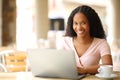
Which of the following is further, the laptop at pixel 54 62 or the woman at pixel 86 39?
the woman at pixel 86 39

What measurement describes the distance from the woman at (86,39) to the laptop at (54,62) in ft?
0.88

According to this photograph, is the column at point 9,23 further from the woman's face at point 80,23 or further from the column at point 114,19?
the column at point 114,19

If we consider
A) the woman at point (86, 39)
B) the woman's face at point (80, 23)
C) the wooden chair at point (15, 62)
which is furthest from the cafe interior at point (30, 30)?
the woman's face at point (80, 23)

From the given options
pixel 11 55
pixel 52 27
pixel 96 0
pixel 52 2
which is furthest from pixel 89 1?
pixel 11 55

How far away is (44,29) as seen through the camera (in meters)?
10.1

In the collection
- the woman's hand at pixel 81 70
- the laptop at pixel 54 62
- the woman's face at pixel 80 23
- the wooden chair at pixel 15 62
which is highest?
the woman's face at pixel 80 23

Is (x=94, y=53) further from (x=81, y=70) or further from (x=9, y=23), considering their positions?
(x=9, y=23)

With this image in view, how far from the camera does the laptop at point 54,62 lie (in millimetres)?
2332

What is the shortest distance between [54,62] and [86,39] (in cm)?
60

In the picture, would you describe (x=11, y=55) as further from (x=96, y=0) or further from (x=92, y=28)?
(x=96, y=0)

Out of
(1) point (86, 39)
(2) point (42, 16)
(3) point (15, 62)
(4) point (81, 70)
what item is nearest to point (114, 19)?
(2) point (42, 16)

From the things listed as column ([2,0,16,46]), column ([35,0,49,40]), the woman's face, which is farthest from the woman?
column ([35,0,49,40])

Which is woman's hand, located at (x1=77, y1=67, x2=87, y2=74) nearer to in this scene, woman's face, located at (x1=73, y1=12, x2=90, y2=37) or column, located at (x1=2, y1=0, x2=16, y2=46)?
woman's face, located at (x1=73, y1=12, x2=90, y2=37)

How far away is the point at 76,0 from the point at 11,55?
524 inches
